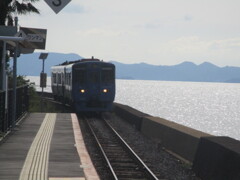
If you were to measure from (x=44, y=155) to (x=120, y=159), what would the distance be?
11.6ft

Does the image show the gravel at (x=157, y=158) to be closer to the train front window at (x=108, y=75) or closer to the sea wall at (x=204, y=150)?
the sea wall at (x=204, y=150)

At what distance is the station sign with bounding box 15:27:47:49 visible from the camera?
15.2m

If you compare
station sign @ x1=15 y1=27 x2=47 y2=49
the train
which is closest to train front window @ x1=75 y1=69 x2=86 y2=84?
the train

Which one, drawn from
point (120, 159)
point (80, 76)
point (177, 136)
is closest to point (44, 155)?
point (120, 159)

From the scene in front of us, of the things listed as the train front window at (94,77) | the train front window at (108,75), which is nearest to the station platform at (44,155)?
the train front window at (94,77)

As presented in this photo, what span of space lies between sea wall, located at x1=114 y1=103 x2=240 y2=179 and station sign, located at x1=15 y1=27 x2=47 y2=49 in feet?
16.3

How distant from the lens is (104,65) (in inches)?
1195

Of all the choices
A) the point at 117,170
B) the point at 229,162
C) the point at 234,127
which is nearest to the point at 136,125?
the point at 117,170

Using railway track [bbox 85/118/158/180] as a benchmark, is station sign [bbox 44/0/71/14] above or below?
above

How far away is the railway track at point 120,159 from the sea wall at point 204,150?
4.25 ft

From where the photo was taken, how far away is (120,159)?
15.3m

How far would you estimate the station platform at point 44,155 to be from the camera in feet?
32.6

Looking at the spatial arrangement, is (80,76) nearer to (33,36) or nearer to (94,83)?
(94,83)

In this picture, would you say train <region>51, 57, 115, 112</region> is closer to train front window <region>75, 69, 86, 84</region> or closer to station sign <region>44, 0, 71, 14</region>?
train front window <region>75, 69, 86, 84</region>
